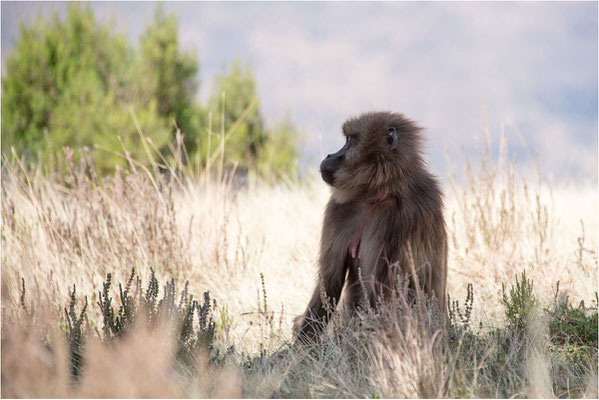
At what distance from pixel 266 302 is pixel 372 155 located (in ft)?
5.72

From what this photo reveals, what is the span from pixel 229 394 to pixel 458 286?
345 cm

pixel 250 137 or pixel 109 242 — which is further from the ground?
pixel 250 137

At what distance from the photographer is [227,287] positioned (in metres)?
5.93

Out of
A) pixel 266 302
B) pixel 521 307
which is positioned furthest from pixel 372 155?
pixel 266 302

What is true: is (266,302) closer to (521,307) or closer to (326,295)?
(326,295)

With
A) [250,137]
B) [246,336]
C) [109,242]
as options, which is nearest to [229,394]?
[246,336]

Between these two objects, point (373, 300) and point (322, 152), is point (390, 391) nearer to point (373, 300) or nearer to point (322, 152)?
point (373, 300)

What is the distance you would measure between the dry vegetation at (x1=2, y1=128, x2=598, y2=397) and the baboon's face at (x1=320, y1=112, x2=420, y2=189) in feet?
2.32

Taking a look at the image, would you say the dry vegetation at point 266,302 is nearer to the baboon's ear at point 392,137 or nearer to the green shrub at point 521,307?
the green shrub at point 521,307

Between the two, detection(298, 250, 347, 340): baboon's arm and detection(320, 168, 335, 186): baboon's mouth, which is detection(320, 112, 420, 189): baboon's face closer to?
detection(320, 168, 335, 186): baboon's mouth

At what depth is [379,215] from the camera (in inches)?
137

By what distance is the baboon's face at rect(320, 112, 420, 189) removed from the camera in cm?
350

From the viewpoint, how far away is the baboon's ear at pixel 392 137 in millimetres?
3507

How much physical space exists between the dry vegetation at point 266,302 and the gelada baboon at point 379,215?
8.6 inches
